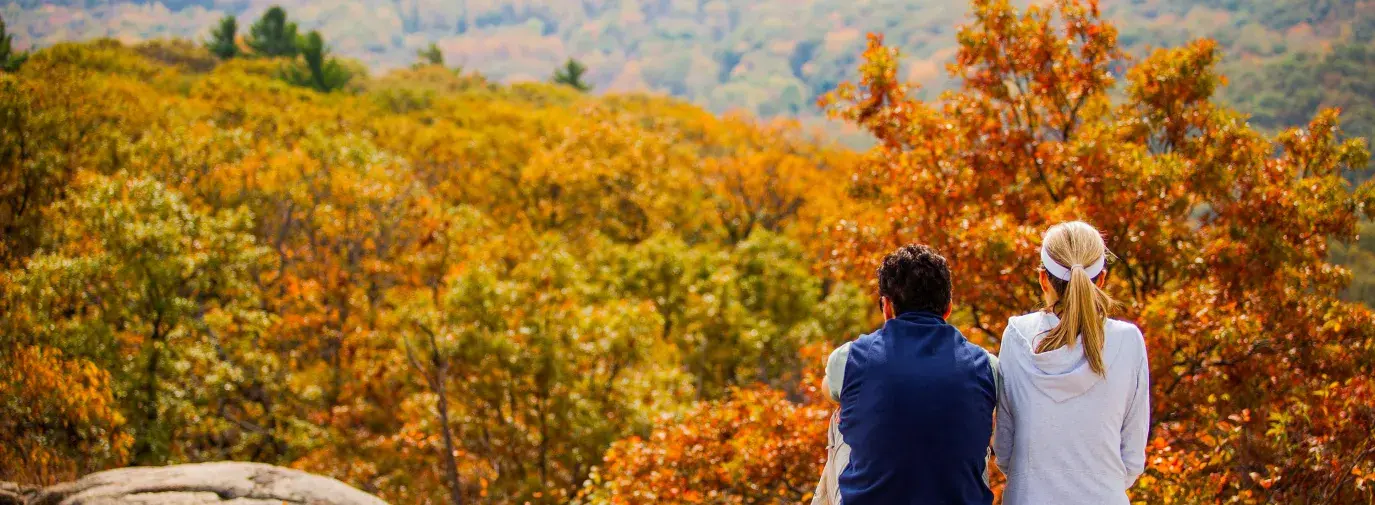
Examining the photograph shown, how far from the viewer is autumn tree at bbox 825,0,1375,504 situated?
8.83 m

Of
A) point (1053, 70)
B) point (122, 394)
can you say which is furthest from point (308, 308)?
point (1053, 70)

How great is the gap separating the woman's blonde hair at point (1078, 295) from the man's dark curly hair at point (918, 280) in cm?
46

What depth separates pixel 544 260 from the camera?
21719mm

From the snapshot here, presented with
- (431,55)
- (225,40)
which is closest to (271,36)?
(225,40)

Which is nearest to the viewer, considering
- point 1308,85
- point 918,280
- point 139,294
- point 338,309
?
point 918,280

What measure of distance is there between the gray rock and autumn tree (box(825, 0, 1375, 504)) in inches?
290

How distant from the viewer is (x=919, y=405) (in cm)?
386

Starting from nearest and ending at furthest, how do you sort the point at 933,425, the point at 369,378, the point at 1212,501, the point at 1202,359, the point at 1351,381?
the point at 933,425 → the point at 1212,501 → the point at 1351,381 → the point at 1202,359 → the point at 369,378

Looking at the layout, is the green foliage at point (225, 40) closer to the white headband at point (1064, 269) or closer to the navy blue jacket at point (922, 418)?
the navy blue jacket at point (922, 418)

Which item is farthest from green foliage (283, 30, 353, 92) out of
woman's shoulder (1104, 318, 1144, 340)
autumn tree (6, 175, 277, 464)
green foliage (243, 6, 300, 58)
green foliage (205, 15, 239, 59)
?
woman's shoulder (1104, 318, 1144, 340)

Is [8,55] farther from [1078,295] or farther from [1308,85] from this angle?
[1308,85]

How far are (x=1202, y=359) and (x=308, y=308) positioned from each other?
70.9 ft

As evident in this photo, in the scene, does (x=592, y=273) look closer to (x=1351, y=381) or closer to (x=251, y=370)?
(x=251, y=370)

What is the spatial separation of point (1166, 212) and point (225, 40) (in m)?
107
